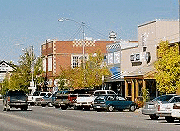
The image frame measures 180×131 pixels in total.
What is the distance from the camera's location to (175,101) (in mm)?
30031

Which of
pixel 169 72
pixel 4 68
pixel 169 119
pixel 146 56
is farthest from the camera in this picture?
pixel 4 68

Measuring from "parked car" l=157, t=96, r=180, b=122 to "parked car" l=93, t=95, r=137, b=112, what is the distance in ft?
45.5

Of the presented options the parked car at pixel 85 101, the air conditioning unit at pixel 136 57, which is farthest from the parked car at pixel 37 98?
the parked car at pixel 85 101

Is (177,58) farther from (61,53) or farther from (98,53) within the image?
(61,53)

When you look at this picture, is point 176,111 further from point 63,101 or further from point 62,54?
point 62,54

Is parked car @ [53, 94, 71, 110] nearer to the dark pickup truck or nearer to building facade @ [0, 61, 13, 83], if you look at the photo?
the dark pickup truck

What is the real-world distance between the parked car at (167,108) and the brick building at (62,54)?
5343 centimetres

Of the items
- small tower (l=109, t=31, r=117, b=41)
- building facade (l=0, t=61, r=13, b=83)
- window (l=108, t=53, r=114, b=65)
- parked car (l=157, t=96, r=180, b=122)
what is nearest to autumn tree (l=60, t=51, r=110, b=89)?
window (l=108, t=53, r=114, b=65)

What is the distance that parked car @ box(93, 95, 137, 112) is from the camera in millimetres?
43688

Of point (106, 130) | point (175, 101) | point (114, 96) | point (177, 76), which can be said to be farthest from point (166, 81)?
point (106, 130)

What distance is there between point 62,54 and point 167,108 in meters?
57.6

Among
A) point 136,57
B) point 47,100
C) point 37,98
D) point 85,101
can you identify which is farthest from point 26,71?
point 85,101

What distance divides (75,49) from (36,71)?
787 centimetres

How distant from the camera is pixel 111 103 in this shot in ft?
144
